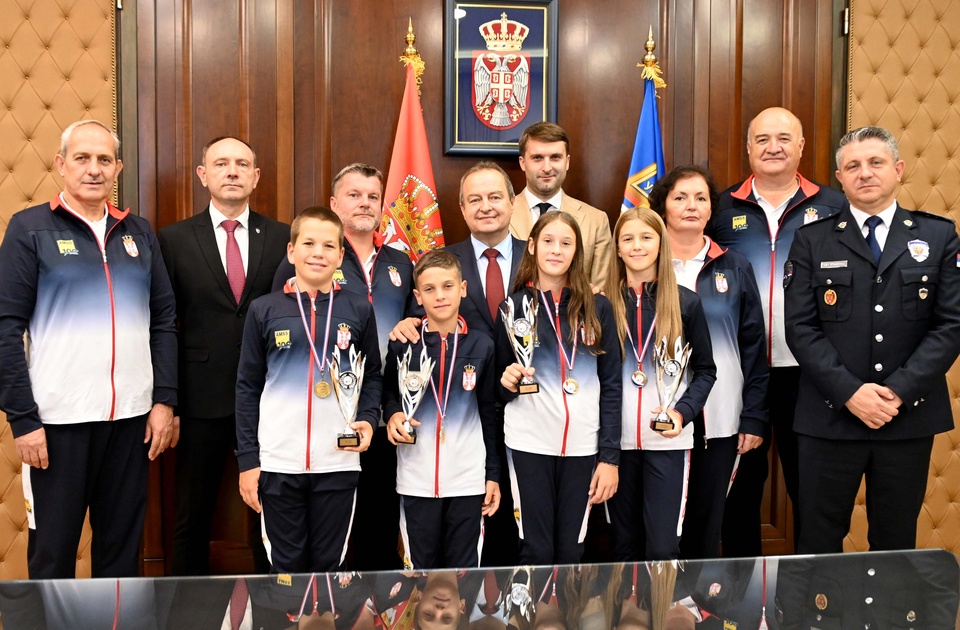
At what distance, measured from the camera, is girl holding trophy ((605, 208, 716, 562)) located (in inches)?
117

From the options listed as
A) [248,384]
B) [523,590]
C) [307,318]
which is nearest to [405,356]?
[307,318]

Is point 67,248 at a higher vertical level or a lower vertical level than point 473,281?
higher

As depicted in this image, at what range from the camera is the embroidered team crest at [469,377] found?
2.92 meters

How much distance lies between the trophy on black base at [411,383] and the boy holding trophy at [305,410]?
0.12 metres

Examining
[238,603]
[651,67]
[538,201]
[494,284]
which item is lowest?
[238,603]

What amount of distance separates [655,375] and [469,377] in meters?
0.67

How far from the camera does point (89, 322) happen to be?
2.99 metres

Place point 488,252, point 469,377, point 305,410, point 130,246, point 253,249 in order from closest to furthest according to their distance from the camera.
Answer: point 305,410 < point 469,377 < point 130,246 < point 488,252 < point 253,249

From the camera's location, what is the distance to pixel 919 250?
289 cm

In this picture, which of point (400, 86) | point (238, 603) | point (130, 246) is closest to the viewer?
point (238, 603)

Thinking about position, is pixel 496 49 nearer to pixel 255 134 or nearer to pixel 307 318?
pixel 255 134

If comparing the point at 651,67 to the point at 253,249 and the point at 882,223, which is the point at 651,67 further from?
the point at 253,249

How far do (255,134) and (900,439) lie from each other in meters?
3.02

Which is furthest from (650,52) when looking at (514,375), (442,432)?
(442,432)
